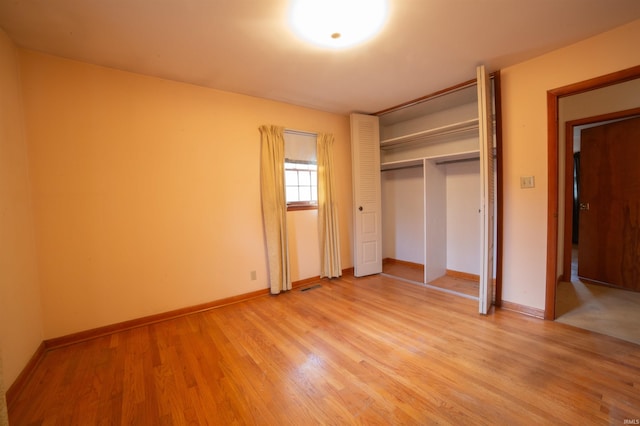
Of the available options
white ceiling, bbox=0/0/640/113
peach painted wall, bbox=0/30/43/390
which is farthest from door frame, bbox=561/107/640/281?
peach painted wall, bbox=0/30/43/390

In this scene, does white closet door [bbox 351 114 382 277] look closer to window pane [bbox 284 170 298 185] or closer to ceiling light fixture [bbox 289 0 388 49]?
window pane [bbox 284 170 298 185]

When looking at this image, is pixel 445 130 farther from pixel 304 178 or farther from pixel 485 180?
pixel 304 178

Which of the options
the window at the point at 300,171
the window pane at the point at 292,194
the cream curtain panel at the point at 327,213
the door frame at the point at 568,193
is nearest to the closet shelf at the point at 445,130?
the cream curtain panel at the point at 327,213

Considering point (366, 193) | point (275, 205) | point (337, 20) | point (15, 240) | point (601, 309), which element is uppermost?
point (337, 20)

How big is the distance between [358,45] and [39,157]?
2.72m

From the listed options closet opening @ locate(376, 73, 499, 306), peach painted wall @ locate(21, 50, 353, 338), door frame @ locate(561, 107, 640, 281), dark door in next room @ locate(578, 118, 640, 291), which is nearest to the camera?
peach painted wall @ locate(21, 50, 353, 338)

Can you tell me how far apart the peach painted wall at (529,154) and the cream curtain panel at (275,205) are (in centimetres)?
241

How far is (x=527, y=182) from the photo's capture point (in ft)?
7.98

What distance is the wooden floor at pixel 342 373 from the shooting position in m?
1.40

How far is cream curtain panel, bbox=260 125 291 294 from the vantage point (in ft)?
10.2

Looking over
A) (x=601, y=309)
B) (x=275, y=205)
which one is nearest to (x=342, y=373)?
(x=275, y=205)

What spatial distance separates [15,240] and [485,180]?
149 inches

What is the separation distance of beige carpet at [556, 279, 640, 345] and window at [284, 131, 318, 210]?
2.91 m

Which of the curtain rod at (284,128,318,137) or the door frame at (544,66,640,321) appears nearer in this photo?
the door frame at (544,66,640,321)
